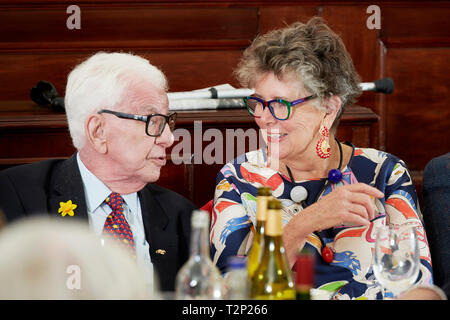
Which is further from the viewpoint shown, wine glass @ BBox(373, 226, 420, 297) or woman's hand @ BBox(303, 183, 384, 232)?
woman's hand @ BBox(303, 183, 384, 232)

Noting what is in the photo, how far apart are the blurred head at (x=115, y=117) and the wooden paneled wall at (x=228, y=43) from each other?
1639 millimetres

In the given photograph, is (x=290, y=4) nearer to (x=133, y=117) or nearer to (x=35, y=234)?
(x=133, y=117)

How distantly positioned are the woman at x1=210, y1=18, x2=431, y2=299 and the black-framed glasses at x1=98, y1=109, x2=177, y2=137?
0.30m

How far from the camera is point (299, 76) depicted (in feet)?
6.50

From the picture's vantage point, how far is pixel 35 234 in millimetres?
726

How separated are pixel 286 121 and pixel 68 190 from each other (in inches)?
27.5

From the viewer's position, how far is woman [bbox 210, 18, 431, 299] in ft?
6.02

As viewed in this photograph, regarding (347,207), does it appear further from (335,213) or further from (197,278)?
(197,278)

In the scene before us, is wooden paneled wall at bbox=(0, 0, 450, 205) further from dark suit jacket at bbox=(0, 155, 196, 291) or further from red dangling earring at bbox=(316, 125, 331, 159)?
dark suit jacket at bbox=(0, 155, 196, 291)

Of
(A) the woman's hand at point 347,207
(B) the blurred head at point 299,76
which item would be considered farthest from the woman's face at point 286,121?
(A) the woman's hand at point 347,207

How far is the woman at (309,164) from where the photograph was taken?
6.02 feet

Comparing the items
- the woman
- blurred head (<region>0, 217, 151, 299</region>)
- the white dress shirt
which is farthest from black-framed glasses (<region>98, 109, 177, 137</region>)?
blurred head (<region>0, 217, 151, 299</region>)

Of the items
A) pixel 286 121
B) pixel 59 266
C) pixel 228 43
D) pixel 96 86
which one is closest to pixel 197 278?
pixel 59 266

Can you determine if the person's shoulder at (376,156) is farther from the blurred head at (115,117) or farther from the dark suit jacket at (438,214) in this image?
the blurred head at (115,117)
